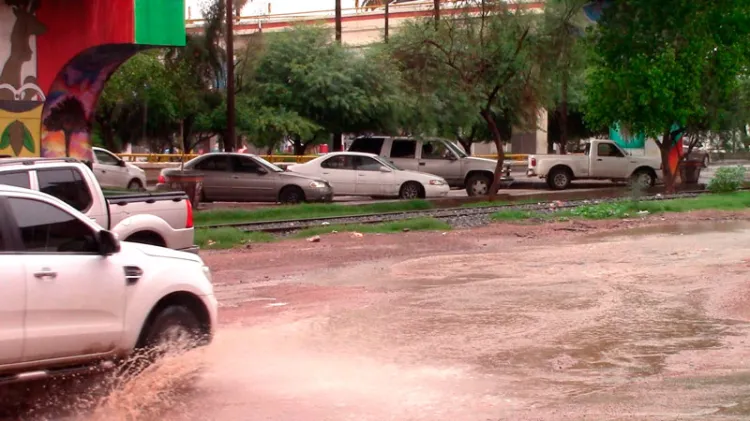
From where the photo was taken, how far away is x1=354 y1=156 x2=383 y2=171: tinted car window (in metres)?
29.4

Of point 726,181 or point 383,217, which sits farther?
point 726,181

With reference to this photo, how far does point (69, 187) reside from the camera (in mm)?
11289

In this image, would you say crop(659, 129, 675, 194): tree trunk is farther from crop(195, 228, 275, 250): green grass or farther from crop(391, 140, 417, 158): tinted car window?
crop(195, 228, 275, 250): green grass

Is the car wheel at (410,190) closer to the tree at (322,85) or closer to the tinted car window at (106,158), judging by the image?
the tinted car window at (106,158)

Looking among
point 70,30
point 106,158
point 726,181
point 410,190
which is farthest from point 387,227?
point 726,181

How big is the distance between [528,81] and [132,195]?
18.5m

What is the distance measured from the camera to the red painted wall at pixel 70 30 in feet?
76.6

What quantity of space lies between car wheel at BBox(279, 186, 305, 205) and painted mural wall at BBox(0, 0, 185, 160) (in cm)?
555

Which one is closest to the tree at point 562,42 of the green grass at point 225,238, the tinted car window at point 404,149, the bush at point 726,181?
the tinted car window at point 404,149

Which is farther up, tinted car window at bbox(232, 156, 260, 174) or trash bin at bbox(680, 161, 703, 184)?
tinted car window at bbox(232, 156, 260, 174)

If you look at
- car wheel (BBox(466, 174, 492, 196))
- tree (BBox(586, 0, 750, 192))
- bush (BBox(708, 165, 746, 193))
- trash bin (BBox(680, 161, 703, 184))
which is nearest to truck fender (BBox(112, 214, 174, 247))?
tree (BBox(586, 0, 750, 192))

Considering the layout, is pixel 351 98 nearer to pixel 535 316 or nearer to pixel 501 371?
pixel 535 316

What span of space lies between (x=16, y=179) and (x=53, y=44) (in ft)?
46.1

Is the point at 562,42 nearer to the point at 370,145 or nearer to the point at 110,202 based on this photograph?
the point at 370,145
